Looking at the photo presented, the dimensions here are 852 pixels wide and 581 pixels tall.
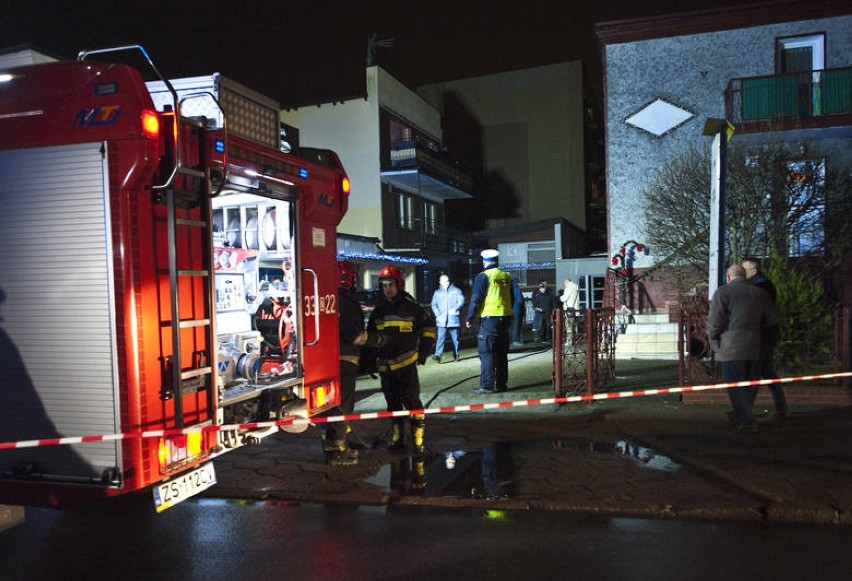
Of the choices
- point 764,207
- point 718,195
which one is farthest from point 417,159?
point 718,195

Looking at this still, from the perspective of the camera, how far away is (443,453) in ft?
22.5

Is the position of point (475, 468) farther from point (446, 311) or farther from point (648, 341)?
point (648, 341)

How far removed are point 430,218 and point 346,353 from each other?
26377 mm

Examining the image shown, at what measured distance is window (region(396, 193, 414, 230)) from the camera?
28.9 m

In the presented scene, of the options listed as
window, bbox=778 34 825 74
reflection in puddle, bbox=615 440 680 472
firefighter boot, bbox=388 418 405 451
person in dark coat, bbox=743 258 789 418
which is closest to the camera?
reflection in puddle, bbox=615 440 680 472

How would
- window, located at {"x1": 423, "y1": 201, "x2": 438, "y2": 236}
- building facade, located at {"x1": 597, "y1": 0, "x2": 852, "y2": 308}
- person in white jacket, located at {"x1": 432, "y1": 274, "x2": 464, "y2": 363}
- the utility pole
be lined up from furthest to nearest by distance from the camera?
window, located at {"x1": 423, "y1": 201, "x2": 438, "y2": 236} → building facade, located at {"x1": 597, "y1": 0, "x2": 852, "y2": 308} → person in white jacket, located at {"x1": 432, "y1": 274, "x2": 464, "y2": 363} → the utility pole

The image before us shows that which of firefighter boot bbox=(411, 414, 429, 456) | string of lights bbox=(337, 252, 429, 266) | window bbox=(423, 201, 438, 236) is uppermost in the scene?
window bbox=(423, 201, 438, 236)

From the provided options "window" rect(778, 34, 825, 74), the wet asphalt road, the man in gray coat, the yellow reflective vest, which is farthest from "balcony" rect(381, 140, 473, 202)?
the wet asphalt road

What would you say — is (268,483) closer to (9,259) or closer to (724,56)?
(9,259)

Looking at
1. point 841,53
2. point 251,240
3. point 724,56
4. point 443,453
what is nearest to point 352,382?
point 443,453

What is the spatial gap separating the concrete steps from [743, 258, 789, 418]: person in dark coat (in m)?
6.57

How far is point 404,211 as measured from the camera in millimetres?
29641

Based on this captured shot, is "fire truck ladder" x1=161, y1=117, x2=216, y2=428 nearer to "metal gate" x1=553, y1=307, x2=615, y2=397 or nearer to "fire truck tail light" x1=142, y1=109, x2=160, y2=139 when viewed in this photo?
"fire truck tail light" x1=142, y1=109, x2=160, y2=139

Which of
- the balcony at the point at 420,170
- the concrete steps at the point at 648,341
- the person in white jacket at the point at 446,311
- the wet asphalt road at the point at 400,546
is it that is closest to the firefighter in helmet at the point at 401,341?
the wet asphalt road at the point at 400,546
